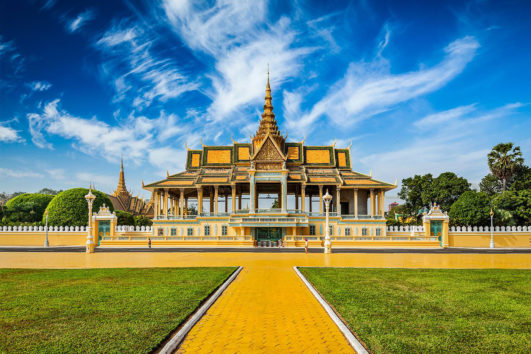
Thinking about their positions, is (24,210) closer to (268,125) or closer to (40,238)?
(40,238)

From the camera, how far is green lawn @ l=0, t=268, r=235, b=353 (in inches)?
245

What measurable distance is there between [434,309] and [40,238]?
45.4 metres

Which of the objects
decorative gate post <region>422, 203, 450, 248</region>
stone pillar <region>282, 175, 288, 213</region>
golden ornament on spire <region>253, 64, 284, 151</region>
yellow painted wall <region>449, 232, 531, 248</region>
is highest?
golden ornament on spire <region>253, 64, 284, 151</region>

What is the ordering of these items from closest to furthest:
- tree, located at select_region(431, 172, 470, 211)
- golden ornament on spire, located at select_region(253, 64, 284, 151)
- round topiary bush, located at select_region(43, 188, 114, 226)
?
1. round topiary bush, located at select_region(43, 188, 114, 226)
2. tree, located at select_region(431, 172, 470, 211)
3. golden ornament on spire, located at select_region(253, 64, 284, 151)

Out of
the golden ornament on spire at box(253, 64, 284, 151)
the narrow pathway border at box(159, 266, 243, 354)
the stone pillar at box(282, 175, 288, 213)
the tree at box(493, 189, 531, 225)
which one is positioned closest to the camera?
the narrow pathway border at box(159, 266, 243, 354)

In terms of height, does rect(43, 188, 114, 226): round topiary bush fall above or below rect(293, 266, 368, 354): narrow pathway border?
above

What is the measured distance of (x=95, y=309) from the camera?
27.6ft

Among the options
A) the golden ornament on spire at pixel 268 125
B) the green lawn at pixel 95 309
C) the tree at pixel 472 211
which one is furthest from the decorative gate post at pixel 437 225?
the green lawn at pixel 95 309

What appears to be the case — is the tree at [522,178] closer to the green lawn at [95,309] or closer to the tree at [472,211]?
the tree at [472,211]

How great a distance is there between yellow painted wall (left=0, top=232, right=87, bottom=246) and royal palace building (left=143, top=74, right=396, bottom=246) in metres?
8.62

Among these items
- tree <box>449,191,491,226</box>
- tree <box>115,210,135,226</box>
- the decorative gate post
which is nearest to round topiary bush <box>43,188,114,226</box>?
tree <box>115,210,135,226</box>

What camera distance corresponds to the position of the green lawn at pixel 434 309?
6.37 m

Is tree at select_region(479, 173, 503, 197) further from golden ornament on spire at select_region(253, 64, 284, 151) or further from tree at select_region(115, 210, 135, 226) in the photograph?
tree at select_region(115, 210, 135, 226)

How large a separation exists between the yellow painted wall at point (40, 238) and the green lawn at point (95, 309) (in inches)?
1201
